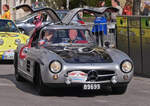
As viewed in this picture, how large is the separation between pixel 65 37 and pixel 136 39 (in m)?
2.95

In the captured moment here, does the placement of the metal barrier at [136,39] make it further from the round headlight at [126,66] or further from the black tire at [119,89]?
the round headlight at [126,66]

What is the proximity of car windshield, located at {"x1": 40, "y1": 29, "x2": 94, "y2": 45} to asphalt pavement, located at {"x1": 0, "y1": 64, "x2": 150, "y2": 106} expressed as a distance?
1051 mm

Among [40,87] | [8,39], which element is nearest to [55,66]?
[40,87]

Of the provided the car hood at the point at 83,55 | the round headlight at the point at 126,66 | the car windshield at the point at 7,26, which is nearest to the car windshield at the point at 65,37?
the car hood at the point at 83,55

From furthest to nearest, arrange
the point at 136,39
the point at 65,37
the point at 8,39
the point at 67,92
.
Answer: the point at 8,39 → the point at 136,39 → the point at 65,37 → the point at 67,92

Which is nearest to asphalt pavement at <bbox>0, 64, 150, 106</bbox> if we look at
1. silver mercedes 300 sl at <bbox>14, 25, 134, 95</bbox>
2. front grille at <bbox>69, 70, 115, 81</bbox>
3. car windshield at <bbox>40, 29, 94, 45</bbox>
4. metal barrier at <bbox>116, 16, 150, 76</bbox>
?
silver mercedes 300 sl at <bbox>14, 25, 134, 95</bbox>

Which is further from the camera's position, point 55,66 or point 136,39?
point 136,39

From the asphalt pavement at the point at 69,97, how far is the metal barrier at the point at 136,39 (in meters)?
1.62

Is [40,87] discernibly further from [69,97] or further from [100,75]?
[100,75]

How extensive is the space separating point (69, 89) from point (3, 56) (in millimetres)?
5723

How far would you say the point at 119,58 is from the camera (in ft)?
31.4

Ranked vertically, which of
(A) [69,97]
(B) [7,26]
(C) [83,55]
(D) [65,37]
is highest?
(B) [7,26]

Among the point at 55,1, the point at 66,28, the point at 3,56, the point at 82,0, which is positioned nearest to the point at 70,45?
the point at 66,28

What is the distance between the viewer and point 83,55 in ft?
31.7
